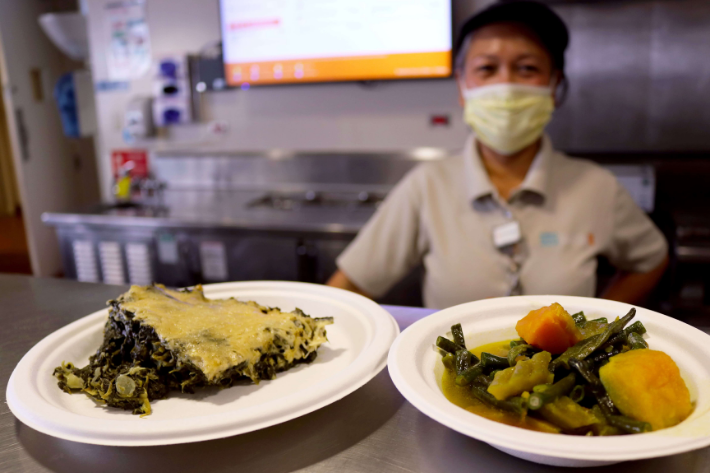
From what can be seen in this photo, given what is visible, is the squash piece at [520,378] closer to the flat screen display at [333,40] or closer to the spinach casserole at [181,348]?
the spinach casserole at [181,348]

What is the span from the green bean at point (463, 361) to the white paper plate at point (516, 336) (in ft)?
0.09

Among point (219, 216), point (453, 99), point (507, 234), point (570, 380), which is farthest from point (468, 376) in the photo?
point (453, 99)

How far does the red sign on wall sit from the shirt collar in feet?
9.60

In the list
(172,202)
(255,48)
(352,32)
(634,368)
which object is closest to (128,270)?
(172,202)

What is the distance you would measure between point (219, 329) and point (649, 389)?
58 centimetres

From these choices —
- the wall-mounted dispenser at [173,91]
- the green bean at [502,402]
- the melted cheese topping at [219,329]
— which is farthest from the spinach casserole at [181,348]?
the wall-mounted dispenser at [173,91]

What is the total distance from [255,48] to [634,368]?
3.37 m

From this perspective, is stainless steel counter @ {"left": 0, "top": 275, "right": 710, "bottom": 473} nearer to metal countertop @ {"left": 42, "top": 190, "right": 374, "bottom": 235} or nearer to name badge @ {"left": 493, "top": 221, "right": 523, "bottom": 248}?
name badge @ {"left": 493, "top": 221, "right": 523, "bottom": 248}

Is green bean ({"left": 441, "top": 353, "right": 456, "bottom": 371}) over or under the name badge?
over

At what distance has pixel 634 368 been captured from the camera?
635 millimetres

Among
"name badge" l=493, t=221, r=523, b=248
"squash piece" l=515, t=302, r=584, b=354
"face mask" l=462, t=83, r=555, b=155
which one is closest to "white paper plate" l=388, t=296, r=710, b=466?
"squash piece" l=515, t=302, r=584, b=354

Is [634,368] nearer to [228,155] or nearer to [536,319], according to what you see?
[536,319]

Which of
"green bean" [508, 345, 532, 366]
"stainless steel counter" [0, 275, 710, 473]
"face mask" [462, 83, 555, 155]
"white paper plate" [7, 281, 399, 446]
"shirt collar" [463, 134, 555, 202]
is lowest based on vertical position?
"stainless steel counter" [0, 275, 710, 473]

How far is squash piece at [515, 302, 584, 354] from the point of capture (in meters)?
0.75
